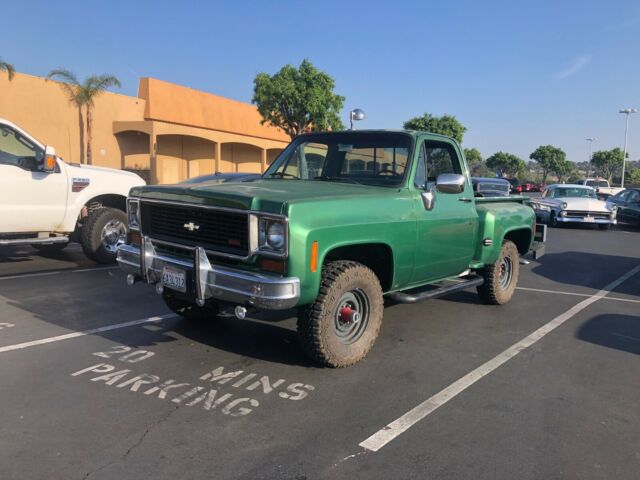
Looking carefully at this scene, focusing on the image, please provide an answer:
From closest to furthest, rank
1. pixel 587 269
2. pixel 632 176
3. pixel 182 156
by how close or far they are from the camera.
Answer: pixel 587 269 → pixel 182 156 → pixel 632 176

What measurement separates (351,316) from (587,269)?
7.10 m

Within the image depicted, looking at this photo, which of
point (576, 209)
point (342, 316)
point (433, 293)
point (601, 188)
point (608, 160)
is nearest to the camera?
point (342, 316)

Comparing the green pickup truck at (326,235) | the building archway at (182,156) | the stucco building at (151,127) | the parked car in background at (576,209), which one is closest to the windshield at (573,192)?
the parked car in background at (576,209)

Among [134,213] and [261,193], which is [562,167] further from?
[261,193]

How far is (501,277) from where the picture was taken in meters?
6.91

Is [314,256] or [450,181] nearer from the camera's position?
[314,256]

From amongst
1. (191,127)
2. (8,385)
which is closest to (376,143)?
(8,385)

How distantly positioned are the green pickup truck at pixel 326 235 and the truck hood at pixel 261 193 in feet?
0.03

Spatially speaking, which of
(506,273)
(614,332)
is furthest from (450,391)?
(506,273)

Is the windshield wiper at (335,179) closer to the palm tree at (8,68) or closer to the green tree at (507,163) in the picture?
the palm tree at (8,68)

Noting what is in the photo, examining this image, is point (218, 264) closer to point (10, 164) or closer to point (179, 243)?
point (179, 243)

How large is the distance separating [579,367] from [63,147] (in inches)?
1011

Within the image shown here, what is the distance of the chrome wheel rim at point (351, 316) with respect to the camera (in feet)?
14.6

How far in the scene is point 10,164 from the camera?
7.63 m
